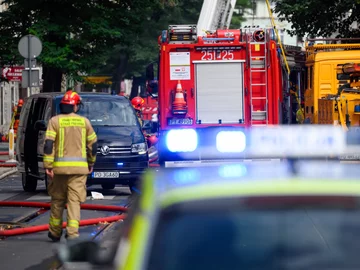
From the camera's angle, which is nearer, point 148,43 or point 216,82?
point 216,82

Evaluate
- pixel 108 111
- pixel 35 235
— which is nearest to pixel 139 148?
pixel 108 111

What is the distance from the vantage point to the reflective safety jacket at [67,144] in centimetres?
1114

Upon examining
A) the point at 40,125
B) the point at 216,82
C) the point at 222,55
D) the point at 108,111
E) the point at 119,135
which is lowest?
the point at 119,135

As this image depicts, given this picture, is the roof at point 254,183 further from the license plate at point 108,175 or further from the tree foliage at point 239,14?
the tree foliage at point 239,14

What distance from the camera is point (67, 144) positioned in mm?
11180

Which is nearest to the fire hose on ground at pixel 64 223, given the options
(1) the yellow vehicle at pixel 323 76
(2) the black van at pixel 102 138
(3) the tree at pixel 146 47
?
(2) the black van at pixel 102 138

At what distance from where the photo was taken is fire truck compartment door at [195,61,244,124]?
62.7 ft

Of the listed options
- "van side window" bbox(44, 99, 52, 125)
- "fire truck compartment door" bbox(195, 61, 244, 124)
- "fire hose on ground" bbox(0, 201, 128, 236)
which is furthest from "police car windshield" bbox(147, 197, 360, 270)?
"fire truck compartment door" bbox(195, 61, 244, 124)

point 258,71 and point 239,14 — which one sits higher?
point 239,14

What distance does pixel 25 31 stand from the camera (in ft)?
108

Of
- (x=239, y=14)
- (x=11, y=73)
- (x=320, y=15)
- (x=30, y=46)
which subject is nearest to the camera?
(x=30, y=46)

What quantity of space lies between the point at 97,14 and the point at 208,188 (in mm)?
29582

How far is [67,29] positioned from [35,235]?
20190 mm

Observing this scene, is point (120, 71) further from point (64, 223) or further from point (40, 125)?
point (64, 223)
